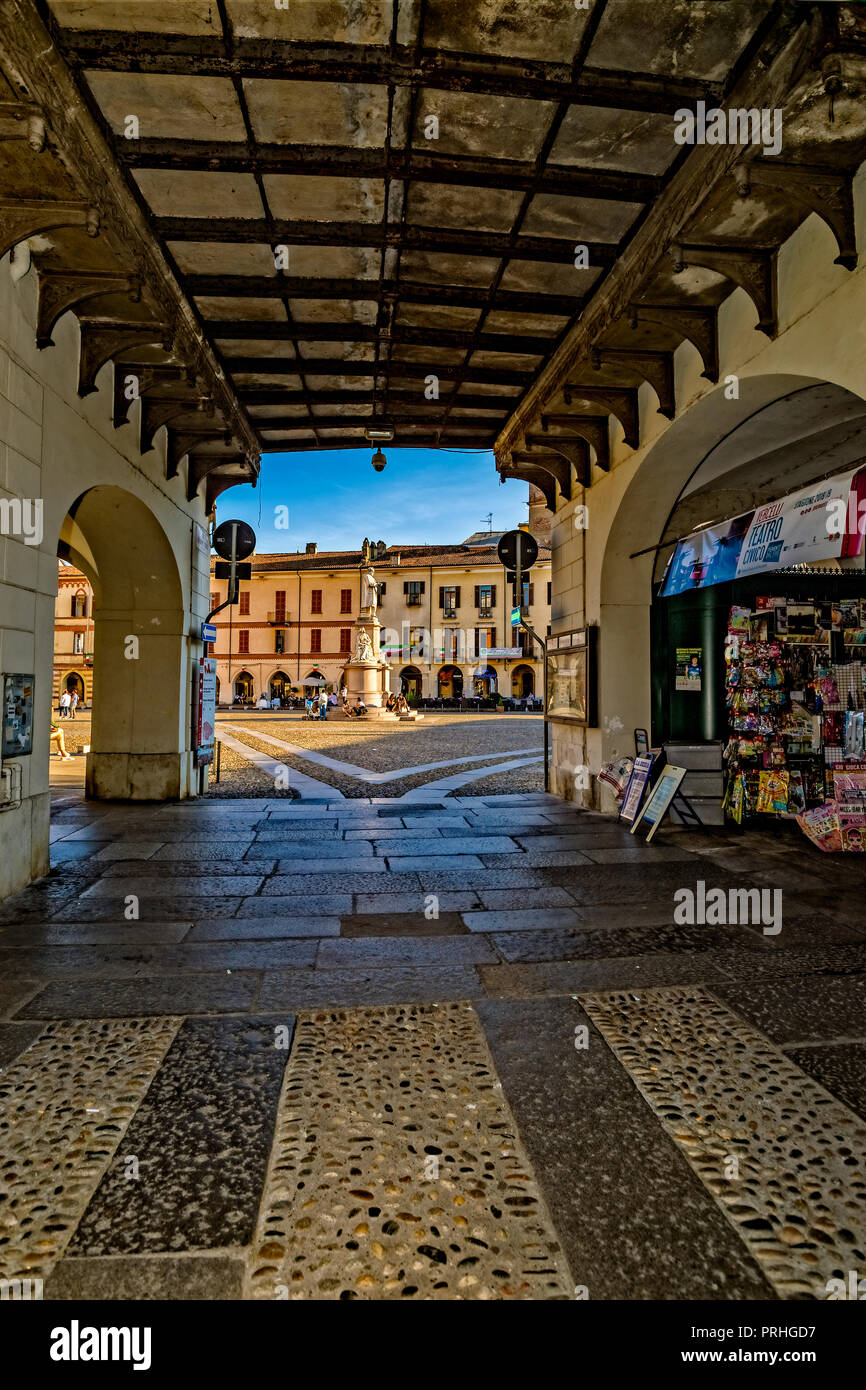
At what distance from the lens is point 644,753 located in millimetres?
7926

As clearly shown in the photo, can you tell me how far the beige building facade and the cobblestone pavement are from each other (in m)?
45.3

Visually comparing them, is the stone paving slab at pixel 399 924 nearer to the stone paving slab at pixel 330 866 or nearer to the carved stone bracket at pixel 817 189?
the stone paving slab at pixel 330 866

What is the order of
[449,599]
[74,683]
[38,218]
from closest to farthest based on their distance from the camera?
1. [38,218]
2. [74,683]
3. [449,599]

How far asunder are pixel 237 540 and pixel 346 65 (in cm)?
726

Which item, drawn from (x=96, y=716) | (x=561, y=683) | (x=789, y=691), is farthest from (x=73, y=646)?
(x=789, y=691)

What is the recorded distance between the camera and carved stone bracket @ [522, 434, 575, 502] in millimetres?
8672

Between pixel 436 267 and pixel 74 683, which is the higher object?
pixel 436 267

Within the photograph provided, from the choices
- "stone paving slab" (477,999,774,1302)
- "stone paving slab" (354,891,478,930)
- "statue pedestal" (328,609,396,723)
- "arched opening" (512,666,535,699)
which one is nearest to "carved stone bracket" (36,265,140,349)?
"stone paving slab" (354,891,478,930)

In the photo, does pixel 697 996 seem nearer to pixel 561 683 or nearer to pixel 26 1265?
pixel 26 1265

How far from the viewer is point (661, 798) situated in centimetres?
708

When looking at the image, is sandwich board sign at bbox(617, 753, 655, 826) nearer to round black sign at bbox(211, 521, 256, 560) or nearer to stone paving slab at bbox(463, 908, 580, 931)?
stone paving slab at bbox(463, 908, 580, 931)

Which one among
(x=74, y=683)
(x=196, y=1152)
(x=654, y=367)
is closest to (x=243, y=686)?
(x=74, y=683)

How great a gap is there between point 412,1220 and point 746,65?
557cm

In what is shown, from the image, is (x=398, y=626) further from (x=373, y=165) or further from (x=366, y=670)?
(x=373, y=165)
